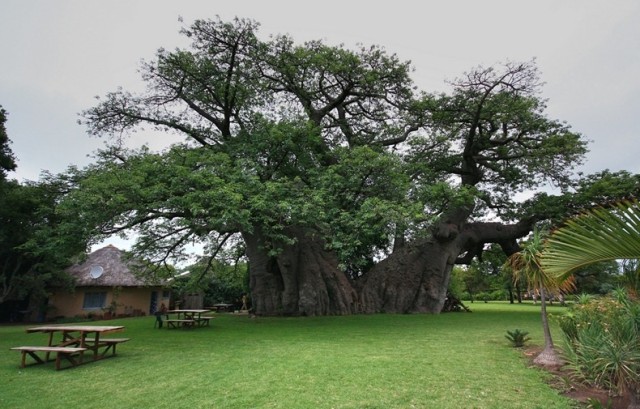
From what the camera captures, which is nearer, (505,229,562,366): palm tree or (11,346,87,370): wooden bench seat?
(11,346,87,370): wooden bench seat

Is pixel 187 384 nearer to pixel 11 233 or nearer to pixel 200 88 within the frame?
pixel 200 88

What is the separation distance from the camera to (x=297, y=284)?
17047 millimetres

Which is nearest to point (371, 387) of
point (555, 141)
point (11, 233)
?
point (555, 141)

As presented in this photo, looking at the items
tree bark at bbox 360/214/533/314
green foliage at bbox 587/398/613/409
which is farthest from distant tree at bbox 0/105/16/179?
green foliage at bbox 587/398/613/409

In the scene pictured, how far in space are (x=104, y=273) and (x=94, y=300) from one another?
1.64 m

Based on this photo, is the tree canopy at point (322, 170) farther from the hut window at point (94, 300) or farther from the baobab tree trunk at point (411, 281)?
the hut window at point (94, 300)

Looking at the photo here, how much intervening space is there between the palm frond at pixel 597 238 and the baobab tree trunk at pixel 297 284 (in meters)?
13.7

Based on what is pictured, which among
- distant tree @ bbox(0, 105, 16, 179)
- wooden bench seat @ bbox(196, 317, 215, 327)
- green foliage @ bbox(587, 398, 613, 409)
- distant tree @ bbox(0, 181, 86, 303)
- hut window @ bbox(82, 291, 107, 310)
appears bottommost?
green foliage @ bbox(587, 398, 613, 409)

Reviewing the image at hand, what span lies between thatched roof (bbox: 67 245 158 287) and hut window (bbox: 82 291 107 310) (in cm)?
83

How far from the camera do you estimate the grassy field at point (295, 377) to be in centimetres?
479

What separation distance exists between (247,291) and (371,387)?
2024 centimetres

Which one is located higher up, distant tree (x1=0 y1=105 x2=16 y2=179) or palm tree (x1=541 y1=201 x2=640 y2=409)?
distant tree (x1=0 y1=105 x2=16 y2=179)

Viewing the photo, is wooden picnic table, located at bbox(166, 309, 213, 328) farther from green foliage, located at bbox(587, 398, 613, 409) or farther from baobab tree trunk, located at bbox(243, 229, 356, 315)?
green foliage, located at bbox(587, 398, 613, 409)

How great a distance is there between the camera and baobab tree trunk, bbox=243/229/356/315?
16578mm
